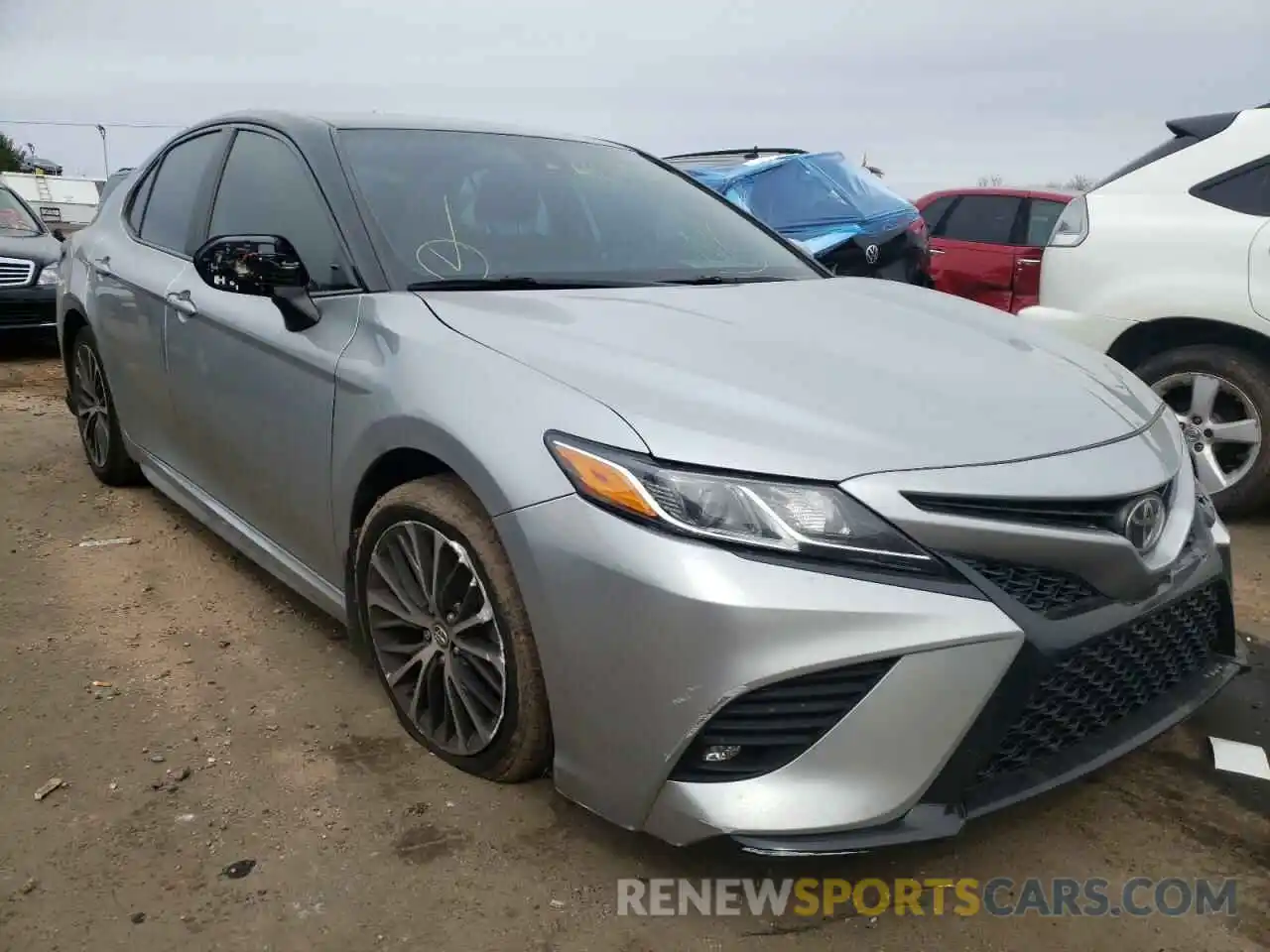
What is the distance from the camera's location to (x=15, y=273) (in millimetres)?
8070

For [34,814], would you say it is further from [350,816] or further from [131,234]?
[131,234]

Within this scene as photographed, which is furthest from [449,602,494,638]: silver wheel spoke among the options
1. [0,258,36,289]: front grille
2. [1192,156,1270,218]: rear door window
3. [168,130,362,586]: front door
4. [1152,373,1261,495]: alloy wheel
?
[0,258,36,289]: front grille

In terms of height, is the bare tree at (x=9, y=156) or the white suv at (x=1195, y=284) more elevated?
the white suv at (x=1195, y=284)

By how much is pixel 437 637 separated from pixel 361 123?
152cm

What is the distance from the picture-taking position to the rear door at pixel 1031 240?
23.1 ft

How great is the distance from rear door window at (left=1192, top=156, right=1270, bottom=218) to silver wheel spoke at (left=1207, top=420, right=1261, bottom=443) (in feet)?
2.68

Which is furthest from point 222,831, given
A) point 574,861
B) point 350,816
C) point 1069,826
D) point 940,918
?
point 1069,826

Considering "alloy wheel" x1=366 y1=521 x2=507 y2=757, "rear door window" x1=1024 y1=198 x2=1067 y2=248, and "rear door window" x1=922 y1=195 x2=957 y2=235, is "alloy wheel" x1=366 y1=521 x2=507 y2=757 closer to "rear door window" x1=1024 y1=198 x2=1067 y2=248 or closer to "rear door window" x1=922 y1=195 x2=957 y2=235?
"rear door window" x1=1024 y1=198 x2=1067 y2=248

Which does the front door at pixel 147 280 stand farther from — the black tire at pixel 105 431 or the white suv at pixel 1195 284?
the white suv at pixel 1195 284

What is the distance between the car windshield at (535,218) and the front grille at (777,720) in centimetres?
126

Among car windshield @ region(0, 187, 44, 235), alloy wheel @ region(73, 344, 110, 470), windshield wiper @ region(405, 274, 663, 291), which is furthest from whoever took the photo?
car windshield @ region(0, 187, 44, 235)

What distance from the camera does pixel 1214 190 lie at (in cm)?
420

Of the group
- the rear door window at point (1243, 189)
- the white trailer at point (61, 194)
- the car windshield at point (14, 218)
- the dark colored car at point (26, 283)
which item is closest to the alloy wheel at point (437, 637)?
the rear door window at point (1243, 189)

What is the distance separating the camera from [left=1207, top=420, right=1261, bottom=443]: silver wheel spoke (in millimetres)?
4023
